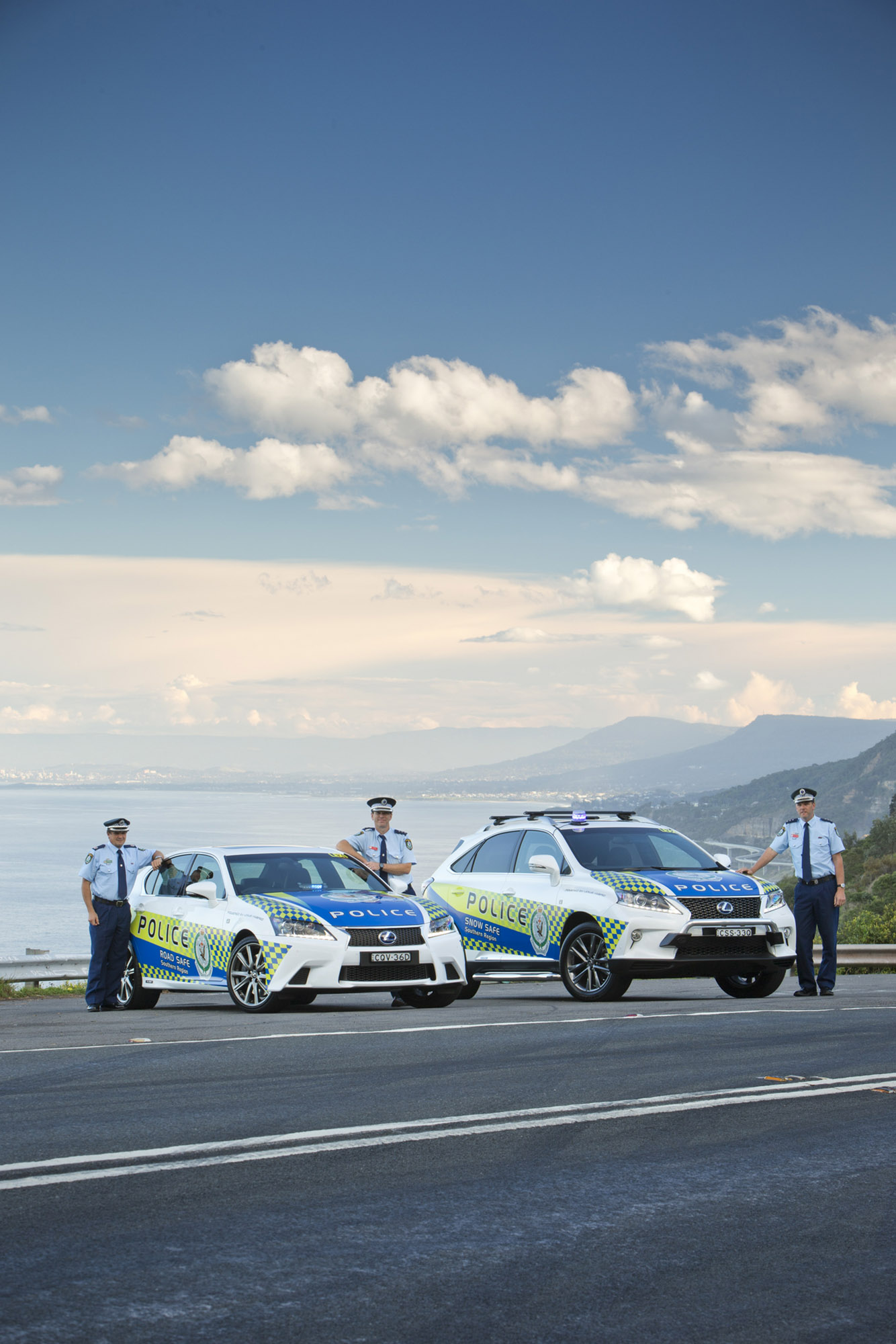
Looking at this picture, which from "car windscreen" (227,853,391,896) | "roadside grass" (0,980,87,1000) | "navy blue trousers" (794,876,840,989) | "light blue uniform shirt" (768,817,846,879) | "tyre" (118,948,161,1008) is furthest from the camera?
"roadside grass" (0,980,87,1000)

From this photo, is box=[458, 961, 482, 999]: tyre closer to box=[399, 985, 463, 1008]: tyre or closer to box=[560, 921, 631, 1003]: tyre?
box=[399, 985, 463, 1008]: tyre

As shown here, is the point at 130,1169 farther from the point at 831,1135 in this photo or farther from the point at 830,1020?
the point at 830,1020

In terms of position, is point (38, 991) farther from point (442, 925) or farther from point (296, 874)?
point (442, 925)

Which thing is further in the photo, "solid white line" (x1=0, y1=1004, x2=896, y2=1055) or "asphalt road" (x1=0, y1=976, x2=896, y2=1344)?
"solid white line" (x1=0, y1=1004, x2=896, y2=1055)

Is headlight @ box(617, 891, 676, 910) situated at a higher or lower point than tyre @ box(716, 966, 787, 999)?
higher

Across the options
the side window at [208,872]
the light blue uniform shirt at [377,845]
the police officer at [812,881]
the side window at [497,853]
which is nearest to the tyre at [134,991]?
the side window at [208,872]

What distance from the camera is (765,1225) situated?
4.93 meters

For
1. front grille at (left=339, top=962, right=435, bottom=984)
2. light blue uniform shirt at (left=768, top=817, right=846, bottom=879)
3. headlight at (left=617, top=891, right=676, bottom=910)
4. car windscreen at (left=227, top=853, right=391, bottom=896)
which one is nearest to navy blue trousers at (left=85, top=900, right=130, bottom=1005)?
car windscreen at (left=227, top=853, right=391, bottom=896)

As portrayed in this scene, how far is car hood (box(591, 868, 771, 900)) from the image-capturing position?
13078 mm

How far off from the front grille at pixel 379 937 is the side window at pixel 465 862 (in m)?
2.32

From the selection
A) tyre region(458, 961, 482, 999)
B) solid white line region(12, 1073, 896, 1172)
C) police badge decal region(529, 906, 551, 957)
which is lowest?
tyre region(458, 961, 482, 999)

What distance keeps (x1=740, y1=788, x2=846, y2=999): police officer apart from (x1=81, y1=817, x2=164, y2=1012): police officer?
20.5 feet

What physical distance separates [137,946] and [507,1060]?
6.24m

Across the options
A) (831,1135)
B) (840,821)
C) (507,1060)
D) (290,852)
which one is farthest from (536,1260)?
(840,821)
